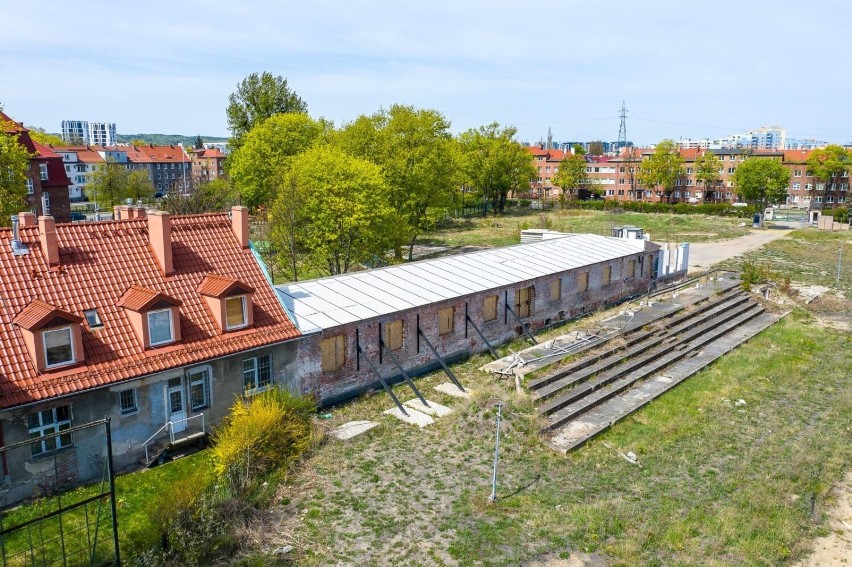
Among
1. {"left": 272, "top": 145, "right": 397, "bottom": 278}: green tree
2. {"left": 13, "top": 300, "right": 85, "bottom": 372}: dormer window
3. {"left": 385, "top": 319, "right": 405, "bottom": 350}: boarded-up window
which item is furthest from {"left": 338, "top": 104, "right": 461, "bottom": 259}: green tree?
{"left": 13, "top": 300, "right": 85, "bottom": 372}: dormer window

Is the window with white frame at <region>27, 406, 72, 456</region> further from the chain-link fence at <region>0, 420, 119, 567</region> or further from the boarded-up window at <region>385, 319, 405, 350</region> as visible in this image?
the boarded-up window at <region>385, 319, 405, 350</region>

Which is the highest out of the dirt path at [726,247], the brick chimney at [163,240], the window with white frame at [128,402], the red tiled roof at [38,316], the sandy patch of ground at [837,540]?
the brick chimney at [163,240]

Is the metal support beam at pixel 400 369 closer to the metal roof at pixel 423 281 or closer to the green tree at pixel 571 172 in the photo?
the metal roof at pixel 423 281

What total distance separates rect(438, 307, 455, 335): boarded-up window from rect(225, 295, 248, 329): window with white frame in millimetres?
7791

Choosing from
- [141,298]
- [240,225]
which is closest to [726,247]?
[240,225]

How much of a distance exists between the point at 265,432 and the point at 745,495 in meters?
11.5

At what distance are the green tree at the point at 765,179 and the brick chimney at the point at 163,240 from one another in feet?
250

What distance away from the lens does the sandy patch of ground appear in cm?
Result: 1314

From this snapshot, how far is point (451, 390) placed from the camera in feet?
70.1

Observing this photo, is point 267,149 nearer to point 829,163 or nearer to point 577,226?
point 577,226

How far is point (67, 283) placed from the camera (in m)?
16.2

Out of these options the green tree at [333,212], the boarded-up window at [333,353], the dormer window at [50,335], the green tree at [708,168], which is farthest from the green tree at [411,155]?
the green tree at [708,168]

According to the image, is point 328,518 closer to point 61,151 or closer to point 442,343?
point 442,343

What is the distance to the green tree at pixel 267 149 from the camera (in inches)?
2196
